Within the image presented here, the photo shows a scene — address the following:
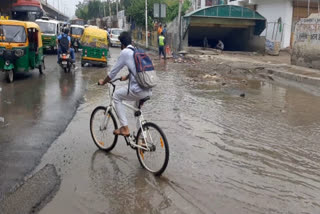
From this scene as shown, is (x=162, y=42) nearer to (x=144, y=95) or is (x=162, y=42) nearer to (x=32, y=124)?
(x=32, y=124)

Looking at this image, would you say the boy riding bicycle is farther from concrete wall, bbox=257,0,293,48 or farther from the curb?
concrete wall, bbox=257,0,293,48

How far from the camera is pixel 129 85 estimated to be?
5309 millimetres

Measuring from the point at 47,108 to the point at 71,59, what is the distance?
7.63 metres

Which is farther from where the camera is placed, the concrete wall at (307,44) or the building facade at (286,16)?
the building facade at (286,16)

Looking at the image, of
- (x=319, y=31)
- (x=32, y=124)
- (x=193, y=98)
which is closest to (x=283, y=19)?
(x=319, y=31)

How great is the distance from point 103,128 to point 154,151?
4.25 ft

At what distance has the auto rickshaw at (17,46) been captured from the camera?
12.6m

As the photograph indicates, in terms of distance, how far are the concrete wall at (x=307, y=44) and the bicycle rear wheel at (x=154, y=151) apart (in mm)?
13049

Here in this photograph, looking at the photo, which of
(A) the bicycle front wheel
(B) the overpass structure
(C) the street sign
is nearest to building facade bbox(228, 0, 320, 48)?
(C) the street sign

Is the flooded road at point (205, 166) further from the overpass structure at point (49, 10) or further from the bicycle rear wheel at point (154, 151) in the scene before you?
the overpass structure at point (49, 10)

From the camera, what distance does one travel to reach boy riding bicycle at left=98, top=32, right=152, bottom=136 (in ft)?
17.0

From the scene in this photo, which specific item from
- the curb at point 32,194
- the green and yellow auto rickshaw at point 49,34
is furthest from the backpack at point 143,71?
the green and yellow auto rickshaw at point 49,34

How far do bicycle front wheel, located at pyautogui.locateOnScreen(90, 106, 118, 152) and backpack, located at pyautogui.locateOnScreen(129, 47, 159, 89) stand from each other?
0.99m

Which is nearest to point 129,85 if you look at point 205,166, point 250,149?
point 205,166
